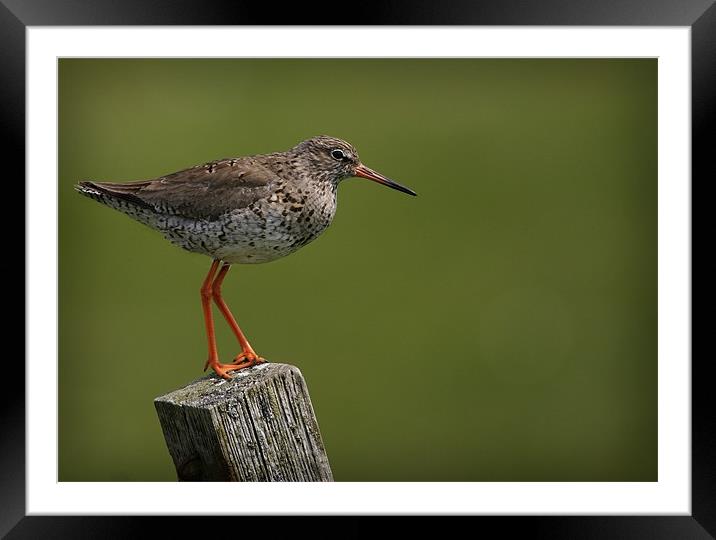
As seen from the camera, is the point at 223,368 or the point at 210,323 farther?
the point at 210,323

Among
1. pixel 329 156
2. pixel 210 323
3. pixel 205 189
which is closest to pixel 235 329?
pixel 210 323

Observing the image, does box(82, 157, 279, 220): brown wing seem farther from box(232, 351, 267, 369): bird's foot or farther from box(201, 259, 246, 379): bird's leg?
box(232, 351, 267, 369): bird's foot

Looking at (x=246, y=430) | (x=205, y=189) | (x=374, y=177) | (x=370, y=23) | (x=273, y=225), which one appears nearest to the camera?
(x=246, y=430)

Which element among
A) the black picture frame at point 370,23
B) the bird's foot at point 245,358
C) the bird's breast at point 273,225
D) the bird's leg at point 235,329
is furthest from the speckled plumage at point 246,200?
the black picture frame at point 370,23

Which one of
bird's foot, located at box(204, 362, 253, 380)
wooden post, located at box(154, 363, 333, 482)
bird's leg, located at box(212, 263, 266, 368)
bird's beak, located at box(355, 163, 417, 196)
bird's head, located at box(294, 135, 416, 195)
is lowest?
wooden post, located at box(154, 363, 333, 482)

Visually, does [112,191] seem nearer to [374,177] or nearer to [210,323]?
[210,323]

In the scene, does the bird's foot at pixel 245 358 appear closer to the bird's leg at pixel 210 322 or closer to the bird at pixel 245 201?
the bird at pixel 245 201

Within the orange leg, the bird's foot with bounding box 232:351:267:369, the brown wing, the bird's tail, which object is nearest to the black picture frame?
the bird's tail
